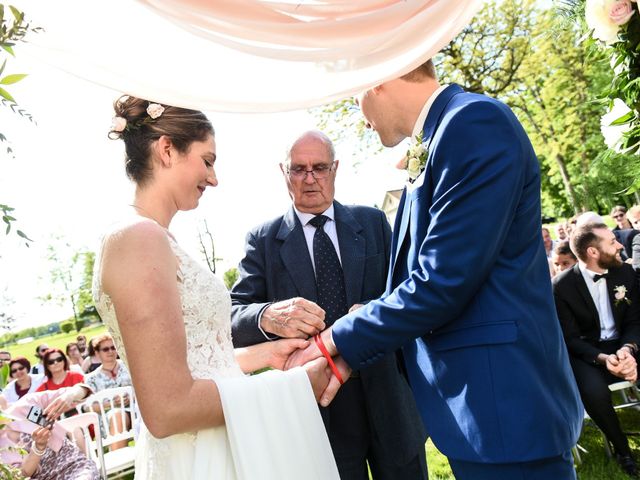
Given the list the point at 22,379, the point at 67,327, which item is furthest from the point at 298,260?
the point at 67,327

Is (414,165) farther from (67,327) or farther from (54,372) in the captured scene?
(67,327)

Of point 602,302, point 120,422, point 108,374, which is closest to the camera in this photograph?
point 602,302

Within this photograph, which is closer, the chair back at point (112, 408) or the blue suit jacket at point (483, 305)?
the blue suit jacket at point (483, 305)

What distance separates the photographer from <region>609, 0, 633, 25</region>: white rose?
8.46 feet

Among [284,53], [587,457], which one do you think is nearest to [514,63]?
[587,457]

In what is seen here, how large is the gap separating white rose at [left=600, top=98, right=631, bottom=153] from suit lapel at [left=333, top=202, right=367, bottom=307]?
1.51 metres

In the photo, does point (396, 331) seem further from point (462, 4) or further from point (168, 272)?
point (462, 4)

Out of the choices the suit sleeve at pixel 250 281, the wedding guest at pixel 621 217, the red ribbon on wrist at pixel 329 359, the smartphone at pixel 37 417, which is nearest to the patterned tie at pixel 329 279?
the suit sleeve at pixel 250 281

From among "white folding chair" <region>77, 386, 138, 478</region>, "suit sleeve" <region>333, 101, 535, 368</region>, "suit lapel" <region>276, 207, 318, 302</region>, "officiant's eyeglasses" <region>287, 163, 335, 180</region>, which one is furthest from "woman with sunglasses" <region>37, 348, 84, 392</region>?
"suit sleeve" <region>333, 101, 535, 368</region>

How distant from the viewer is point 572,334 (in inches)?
240

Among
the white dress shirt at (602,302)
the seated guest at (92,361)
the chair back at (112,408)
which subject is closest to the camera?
the white dress shirt at (602,302)

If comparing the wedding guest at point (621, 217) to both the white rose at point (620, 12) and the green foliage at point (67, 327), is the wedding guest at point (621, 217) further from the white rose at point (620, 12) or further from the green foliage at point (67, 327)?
the green foliage at point (67, 327)

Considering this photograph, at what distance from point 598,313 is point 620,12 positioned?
441 cm

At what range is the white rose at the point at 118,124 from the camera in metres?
2.42
